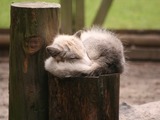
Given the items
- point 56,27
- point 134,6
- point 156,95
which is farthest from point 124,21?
point 56,27

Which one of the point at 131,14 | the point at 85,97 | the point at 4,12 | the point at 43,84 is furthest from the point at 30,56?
the point at 131,14

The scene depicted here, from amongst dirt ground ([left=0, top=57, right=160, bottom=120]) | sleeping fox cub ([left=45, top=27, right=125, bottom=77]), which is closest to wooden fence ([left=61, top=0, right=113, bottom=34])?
dirt ground ([left=0, top=57, right=160, bottom=120])

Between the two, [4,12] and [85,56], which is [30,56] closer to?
[85,56]

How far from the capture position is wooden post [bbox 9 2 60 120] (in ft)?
12.9

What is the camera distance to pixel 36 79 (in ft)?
13.2

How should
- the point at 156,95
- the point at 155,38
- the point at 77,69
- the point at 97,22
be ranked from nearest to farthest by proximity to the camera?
the point at 77,69
the point at 156,95
the point at 97,22
the point at 155,38

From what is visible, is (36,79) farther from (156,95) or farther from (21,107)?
(156,95)

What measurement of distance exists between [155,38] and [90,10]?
5.98ft

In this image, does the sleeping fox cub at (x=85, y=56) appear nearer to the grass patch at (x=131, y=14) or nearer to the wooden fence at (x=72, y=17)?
the wooden fence at (x=72, y=17)

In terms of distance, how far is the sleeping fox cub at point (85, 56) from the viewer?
377 cm

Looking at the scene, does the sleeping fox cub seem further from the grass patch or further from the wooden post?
the grass patch

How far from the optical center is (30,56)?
3.99 meters

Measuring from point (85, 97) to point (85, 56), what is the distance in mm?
345

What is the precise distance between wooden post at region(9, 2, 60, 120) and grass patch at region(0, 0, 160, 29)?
21.8 feet
